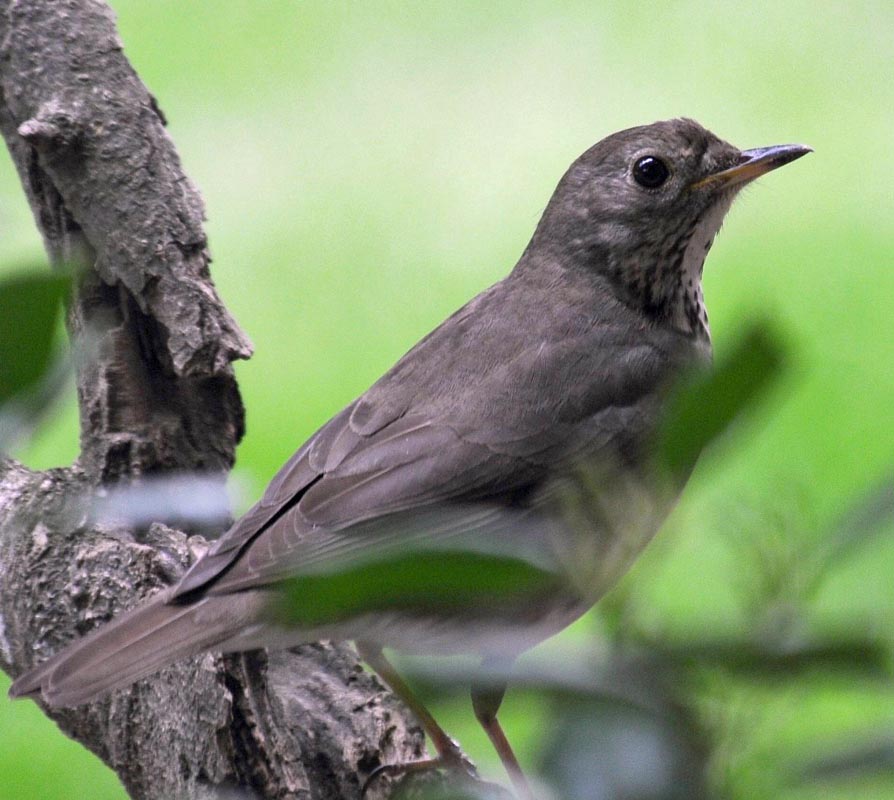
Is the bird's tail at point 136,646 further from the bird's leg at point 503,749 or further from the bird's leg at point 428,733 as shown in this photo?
the bird's leg at point 428,733

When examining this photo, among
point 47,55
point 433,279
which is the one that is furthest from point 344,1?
point 47,55

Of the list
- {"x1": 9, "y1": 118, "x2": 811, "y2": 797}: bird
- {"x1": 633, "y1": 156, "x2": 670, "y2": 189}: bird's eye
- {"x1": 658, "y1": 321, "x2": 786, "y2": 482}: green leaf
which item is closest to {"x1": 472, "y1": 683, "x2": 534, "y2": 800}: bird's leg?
{"x1": 9, "y1": 118, "x2": 811, "y2": 797}: bird

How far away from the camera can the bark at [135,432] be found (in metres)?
2.61

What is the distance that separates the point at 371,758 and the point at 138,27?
6.35 meters

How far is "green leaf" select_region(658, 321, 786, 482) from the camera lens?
0.73 m

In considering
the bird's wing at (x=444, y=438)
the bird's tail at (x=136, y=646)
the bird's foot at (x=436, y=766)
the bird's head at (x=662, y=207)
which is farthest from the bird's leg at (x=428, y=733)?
the bird's head at (x=662, y=207)

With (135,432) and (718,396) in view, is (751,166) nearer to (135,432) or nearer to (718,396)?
(135,432)

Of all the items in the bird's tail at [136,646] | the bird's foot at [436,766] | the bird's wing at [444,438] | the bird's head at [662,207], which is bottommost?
the bird's foot at [436,766]

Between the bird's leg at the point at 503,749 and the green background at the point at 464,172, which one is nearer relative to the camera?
the bird's leg at the point at 503,749

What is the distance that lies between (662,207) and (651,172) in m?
0.09

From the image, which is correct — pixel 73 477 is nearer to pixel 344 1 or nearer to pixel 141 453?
pixel 141 453

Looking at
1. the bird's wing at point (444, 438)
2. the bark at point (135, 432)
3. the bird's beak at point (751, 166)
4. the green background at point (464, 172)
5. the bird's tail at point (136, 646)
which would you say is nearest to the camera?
the bird's tail at point (136, 646)

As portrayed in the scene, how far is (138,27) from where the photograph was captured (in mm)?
8102

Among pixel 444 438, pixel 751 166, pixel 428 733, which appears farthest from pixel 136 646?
pixel 751 166
